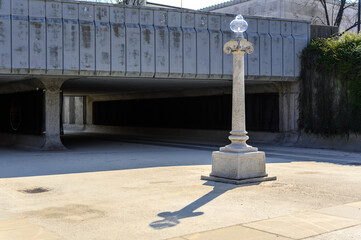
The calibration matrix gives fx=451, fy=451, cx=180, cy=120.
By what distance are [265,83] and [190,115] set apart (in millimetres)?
7360

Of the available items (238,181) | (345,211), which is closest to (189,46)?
(238,181)

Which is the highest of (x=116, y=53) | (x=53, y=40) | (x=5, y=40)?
(x=53, y=40)

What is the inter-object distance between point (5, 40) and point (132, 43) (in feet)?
17.8

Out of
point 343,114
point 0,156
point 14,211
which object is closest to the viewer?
point 14,211

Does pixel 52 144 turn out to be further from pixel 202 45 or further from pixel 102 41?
pixel 202 45

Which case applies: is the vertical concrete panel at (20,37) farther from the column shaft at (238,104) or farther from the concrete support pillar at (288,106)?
the concrete support pillar at (288,106)

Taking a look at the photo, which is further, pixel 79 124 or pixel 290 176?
pixel 79 124

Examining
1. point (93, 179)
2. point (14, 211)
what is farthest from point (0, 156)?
point (14, 211)

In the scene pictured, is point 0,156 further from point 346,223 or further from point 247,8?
point 247,8

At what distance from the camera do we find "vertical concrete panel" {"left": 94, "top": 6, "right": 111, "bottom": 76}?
2008 cm

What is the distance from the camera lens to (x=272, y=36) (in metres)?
23.8

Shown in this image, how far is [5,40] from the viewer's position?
18.6 meters

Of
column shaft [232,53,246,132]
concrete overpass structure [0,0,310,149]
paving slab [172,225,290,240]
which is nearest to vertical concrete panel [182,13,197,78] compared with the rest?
concrete overpass structure [0,0,310,149]

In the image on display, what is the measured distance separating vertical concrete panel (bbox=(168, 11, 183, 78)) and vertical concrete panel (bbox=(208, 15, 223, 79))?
1638 millimetres
